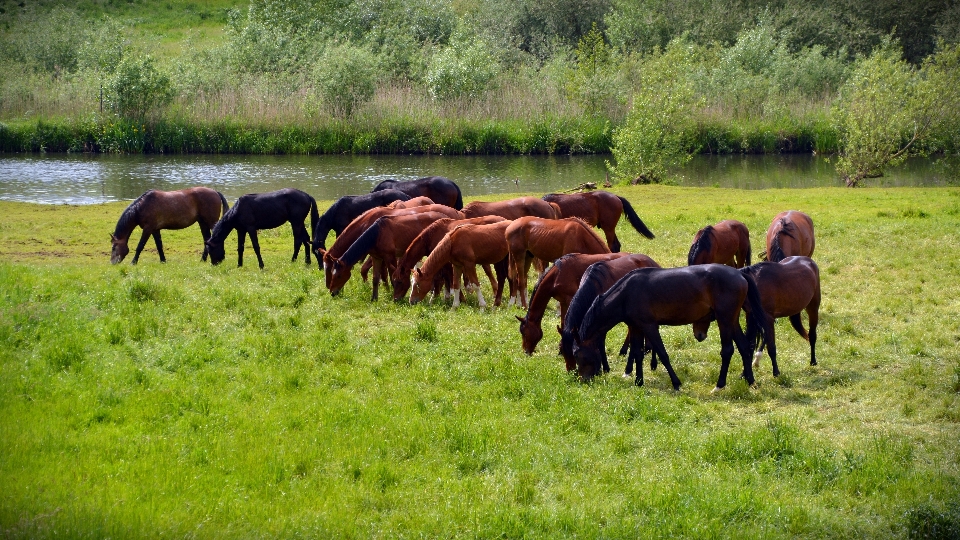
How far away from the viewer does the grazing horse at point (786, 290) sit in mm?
10688

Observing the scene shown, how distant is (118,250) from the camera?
18.1 metres

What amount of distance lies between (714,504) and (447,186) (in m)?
13.9

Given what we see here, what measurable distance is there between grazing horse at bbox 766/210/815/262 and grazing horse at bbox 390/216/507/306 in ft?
13.5

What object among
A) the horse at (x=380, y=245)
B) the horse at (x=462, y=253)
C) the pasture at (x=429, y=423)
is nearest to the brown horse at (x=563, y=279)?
the pasture at (x=429, y=423)

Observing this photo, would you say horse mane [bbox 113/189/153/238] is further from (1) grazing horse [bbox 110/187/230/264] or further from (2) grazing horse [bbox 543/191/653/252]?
(2) grazing horse [bbox 543/191/653/252]

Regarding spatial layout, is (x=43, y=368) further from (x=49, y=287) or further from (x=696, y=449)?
(x=696, y=449)

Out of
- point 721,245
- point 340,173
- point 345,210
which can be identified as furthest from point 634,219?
point 340,173

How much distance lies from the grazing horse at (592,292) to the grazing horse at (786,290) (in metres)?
1.24

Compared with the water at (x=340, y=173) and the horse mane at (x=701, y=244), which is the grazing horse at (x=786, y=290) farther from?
the water at (x=340, y=173)

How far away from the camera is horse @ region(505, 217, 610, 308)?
13438mm

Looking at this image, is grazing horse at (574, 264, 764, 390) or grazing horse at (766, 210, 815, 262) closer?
grazing horse at (574, 264, 764, 390)

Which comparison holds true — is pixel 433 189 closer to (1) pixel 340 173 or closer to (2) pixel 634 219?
(2) pixel 634 219

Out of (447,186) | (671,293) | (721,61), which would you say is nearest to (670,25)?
(721,61)

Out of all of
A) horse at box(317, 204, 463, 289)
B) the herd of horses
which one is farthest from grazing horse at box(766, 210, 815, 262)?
horse at box(317, 204, 463, 289)
